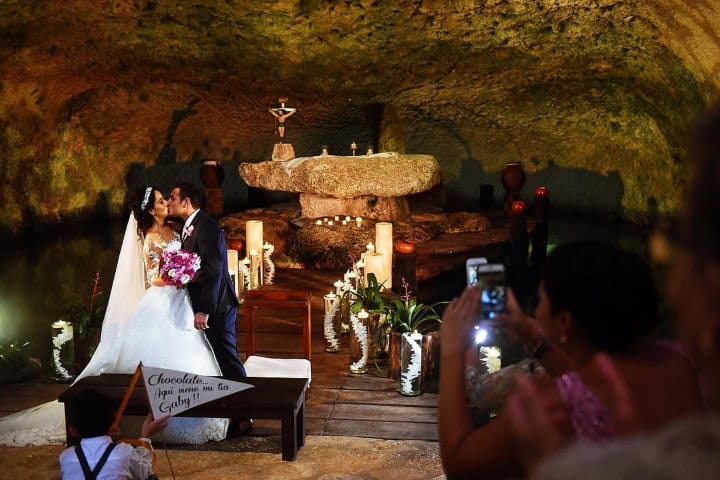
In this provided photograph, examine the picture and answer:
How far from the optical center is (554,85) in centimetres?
1204

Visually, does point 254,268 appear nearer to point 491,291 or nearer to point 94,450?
point 94,450

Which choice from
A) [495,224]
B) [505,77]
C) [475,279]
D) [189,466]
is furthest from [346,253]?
[475,279]

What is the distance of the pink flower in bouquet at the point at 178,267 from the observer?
4191 mm

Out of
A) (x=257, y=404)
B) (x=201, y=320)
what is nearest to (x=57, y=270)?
(x=201, y=320)

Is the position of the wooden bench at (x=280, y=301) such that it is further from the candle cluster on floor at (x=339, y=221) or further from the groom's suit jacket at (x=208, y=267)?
Result: the candle cluster on floor at (x=339, y=221)

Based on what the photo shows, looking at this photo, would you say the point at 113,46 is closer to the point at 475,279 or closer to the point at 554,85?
the point at 554,85

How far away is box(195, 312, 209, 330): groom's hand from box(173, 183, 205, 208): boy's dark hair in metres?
0.68

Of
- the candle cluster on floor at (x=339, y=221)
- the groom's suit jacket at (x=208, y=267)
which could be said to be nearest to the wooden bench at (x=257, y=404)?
the groom's suit jacket at (x=208, y=267)

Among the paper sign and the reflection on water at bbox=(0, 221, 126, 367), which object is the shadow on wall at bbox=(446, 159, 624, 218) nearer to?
the reflection on water at bbox=(0, 221, 126, 367)

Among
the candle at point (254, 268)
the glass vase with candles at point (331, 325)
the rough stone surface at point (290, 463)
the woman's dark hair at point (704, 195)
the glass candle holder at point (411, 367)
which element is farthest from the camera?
the candle at point (254, 268)

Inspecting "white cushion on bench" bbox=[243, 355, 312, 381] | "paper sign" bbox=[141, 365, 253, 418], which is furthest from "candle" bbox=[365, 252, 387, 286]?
"paper sign" bbox=[141, 365, 253, 418]

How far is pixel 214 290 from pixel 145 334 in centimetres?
52

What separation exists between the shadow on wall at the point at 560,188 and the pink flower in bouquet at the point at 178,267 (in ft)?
36.4

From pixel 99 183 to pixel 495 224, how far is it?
8.94 m
